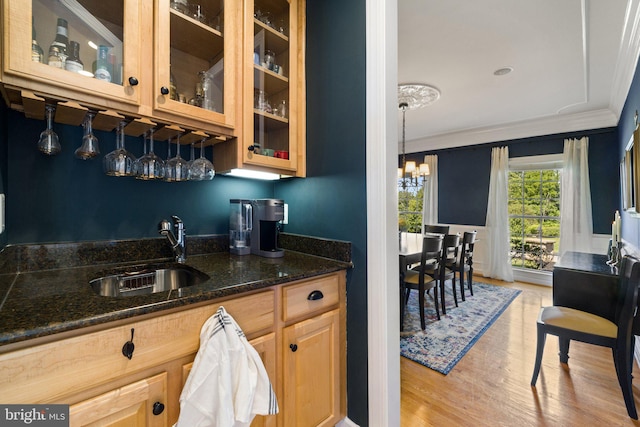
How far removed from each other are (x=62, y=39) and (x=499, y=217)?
558cm

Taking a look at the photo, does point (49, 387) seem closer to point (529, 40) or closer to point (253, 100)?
point (253, 100)

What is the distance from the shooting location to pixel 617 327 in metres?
1.75

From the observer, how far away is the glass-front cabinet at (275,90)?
1474 millimetres

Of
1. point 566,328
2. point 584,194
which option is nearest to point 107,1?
point 566,328

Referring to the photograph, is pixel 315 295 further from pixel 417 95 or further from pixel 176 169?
pixel 417 95

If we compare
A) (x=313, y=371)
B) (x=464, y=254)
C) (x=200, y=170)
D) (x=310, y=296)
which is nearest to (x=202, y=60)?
(x=200, y=170)

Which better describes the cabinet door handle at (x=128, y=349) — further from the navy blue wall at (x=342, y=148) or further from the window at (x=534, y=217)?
the window at (x=534, y=217)

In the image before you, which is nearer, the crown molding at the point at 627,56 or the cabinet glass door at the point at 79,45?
the cabinet glass door at the point at 79,45

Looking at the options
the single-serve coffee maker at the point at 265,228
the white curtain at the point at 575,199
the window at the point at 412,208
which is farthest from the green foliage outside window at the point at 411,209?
the single-serve coffee maker at the point at 265,228

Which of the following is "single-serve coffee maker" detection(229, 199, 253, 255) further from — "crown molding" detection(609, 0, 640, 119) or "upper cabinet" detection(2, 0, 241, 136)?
"crown molding" detection(609, 0, 640, 119)

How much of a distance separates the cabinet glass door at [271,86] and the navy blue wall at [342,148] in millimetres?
129

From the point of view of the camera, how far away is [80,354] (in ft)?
2.43

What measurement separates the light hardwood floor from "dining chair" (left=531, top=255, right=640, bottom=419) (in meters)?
0.15

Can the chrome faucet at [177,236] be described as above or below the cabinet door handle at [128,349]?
above
